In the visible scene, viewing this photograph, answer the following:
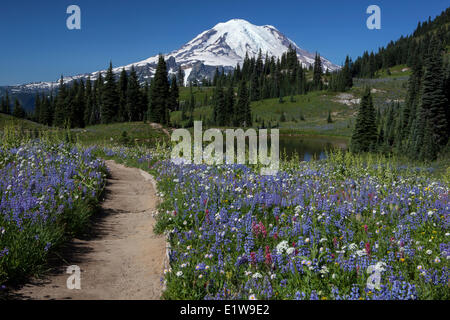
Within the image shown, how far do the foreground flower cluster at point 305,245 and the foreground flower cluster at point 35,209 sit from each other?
2158 mm

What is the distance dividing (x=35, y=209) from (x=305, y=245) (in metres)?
5.59

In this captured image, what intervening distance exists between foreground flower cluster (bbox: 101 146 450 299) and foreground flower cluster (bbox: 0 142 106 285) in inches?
84.9

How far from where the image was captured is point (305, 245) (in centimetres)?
544

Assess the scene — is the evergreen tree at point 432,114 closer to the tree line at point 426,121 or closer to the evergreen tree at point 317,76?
the tree line at point 426,121

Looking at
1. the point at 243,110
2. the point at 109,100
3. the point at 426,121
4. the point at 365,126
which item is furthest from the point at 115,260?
the point at 243,110

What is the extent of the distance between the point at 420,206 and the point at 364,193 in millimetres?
1449

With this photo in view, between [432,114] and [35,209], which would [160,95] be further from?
[35,209]

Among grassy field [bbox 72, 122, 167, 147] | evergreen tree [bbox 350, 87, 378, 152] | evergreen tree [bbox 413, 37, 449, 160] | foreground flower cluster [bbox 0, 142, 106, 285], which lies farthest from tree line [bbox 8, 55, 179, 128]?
foreground flower cluster [bbox 0, 142, 106, 285]

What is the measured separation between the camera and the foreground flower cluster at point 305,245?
14.2ft

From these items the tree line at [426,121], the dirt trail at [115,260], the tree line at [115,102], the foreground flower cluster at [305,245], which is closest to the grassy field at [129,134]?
the tree line at [115,102]

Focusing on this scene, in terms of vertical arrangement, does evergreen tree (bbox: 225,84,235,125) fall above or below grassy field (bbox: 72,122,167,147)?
above

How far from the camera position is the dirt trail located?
4.72m

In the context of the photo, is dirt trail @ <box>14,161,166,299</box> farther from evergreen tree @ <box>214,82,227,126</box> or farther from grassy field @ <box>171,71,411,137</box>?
grassy field @ <box>171,71,411,137</box>
